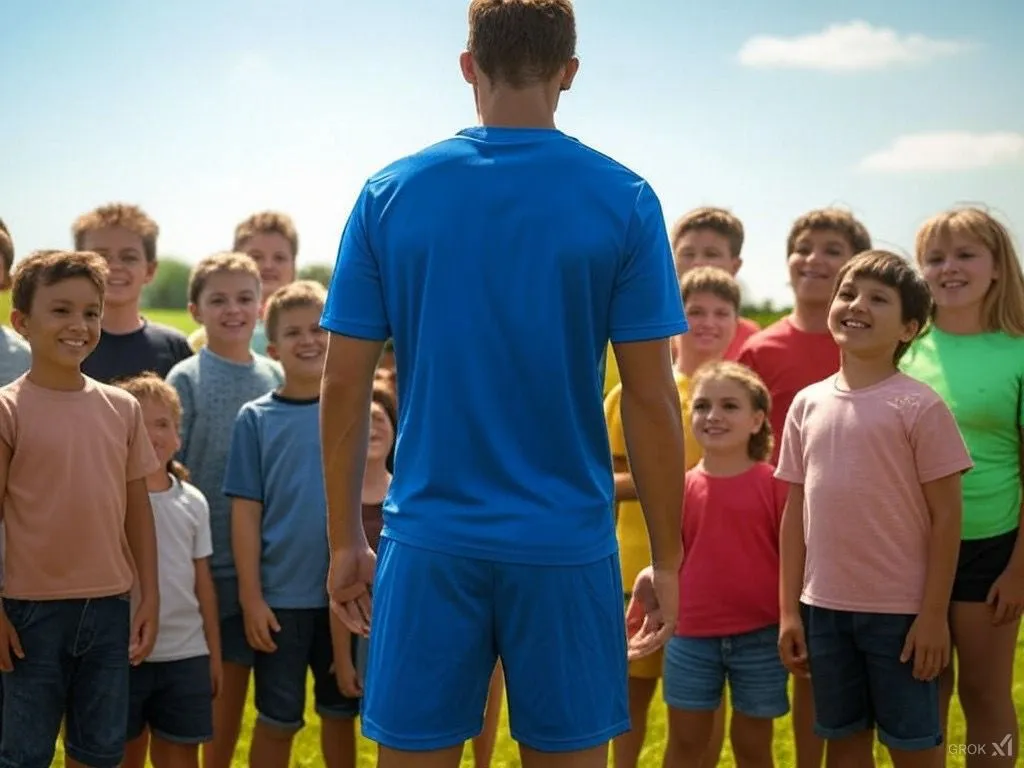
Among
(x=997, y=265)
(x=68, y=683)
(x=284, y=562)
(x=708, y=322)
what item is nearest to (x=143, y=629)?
(x=68, y=683)

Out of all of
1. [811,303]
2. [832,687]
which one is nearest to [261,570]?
[832,687]

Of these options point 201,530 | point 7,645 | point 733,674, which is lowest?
point 733,674

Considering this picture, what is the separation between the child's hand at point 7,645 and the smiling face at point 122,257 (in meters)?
1.96

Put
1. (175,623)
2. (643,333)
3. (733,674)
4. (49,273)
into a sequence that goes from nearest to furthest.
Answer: (643,333) < (49,273) < (175,623) < (733,674)

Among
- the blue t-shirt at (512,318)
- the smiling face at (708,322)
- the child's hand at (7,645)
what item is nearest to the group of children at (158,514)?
the child's hand at (7,645)

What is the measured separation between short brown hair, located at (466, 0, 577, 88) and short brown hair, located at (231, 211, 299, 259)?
14.5ft

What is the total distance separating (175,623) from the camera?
5.01 m

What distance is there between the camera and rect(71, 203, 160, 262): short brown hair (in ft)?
20.6

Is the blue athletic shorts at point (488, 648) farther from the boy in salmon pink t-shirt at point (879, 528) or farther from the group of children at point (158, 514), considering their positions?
the group of children at point (158, 514)

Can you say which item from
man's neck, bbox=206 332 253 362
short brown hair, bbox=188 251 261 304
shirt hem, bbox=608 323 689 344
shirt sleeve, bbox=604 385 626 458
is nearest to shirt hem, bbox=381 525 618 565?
shirt hem, bbox=608 323 689 344

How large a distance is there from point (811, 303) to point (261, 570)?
2642 millimetres

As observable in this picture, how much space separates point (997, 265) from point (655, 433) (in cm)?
269

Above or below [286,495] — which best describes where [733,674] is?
below

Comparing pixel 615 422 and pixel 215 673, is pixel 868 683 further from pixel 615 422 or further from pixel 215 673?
pixel 215 673
